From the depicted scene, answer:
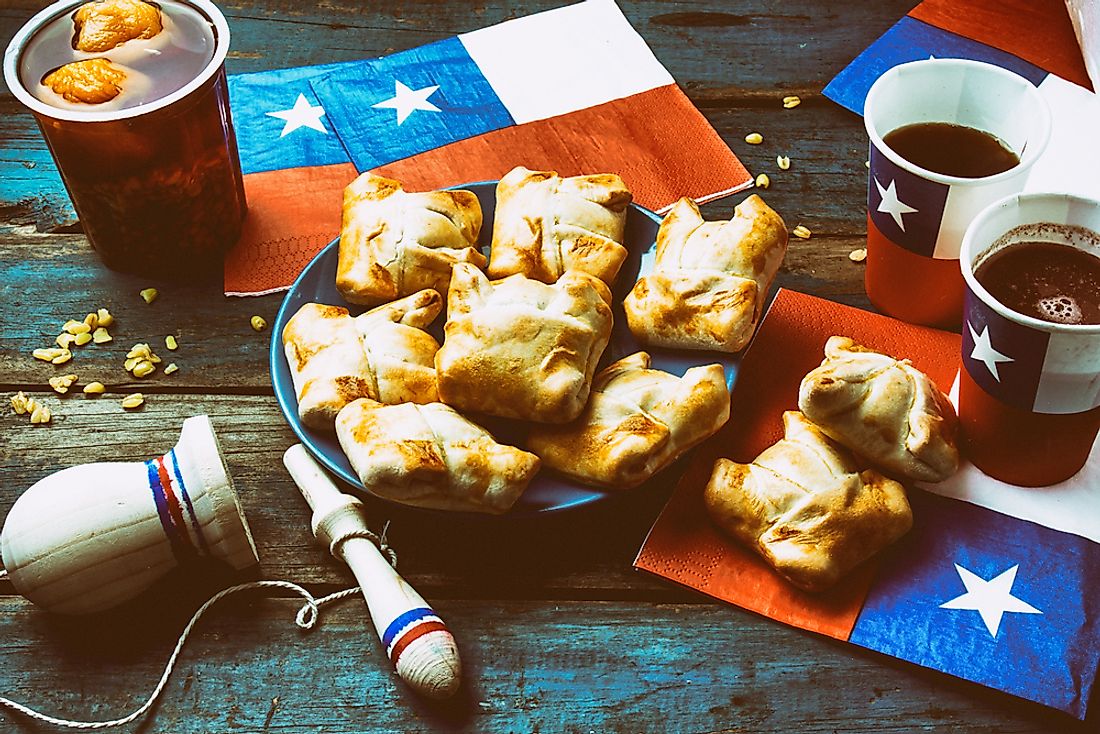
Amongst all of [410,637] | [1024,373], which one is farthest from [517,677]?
[1024,373]

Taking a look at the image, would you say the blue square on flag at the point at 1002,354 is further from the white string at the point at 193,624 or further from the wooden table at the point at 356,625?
the white string at the point at 193,624

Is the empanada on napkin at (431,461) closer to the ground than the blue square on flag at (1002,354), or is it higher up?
closer to the ground

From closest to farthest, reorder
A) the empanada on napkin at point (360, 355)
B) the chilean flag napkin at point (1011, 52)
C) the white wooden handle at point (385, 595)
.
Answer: the white wooden handle at point (385, 595) < the empanada on napkin at point (360, 355) < the chilean flag napkin at point (1011, 52)

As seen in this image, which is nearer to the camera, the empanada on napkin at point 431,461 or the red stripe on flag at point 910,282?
the empanada on napkin at point 431,461

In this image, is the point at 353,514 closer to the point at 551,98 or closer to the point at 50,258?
the point at 50,258

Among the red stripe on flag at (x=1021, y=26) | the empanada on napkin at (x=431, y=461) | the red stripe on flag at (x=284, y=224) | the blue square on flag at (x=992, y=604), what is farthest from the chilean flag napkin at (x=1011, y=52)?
the empanada on napkin at (x=431, y=461)

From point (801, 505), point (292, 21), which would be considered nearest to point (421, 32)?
point (292, 21)

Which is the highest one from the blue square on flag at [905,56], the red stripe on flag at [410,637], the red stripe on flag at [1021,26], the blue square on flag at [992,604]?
the red stripe on flag at [1021,26]

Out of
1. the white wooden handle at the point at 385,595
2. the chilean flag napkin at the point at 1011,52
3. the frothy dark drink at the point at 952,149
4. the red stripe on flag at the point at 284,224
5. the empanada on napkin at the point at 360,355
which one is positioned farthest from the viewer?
the chilean flag napkin at the point at 1011,52
